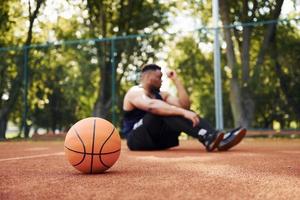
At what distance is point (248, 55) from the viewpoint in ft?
31.7

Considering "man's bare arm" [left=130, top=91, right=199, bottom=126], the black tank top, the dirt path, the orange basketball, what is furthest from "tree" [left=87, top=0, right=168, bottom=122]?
the orange basketball

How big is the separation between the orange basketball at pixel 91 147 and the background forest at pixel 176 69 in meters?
5.83

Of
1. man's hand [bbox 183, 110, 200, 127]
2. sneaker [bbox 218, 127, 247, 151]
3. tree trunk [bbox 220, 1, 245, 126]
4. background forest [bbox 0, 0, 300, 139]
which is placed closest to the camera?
man's hand [bbox 183, 110, 200, 127]

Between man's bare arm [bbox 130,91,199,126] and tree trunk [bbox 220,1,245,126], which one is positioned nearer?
man's bare arm [bbox 130,91,199,126]

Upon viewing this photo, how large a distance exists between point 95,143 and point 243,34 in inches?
287

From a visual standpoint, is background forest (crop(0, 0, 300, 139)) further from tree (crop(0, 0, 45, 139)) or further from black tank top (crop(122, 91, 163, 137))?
black tank top (crop(122, 91, 163, 137))

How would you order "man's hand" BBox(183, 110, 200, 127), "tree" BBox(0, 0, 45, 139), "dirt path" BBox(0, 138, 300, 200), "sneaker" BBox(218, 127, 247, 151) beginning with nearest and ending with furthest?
1. "dirt path" BBox(0, 138, 300, 200)
2. "man's hand" BBox(183, 110, 200, 127)
3. "sneaker" BBox(218, 127, 247, 151)
4. "tree" BBox(0, 0, 45, 139)

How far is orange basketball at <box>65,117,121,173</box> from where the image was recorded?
10.2ft

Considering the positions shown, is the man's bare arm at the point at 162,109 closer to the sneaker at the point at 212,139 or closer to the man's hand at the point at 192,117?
the man's hand at the point at 192,117

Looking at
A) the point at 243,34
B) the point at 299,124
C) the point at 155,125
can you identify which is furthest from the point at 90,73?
the point at 155,125

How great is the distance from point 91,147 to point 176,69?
268 inches

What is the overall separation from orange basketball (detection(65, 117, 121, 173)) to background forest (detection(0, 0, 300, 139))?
229 inches

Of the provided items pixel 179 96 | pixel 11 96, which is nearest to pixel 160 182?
pixel 179 96

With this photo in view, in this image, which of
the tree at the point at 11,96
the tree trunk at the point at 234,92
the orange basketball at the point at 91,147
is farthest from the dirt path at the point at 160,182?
the tree at the point at 11,96
